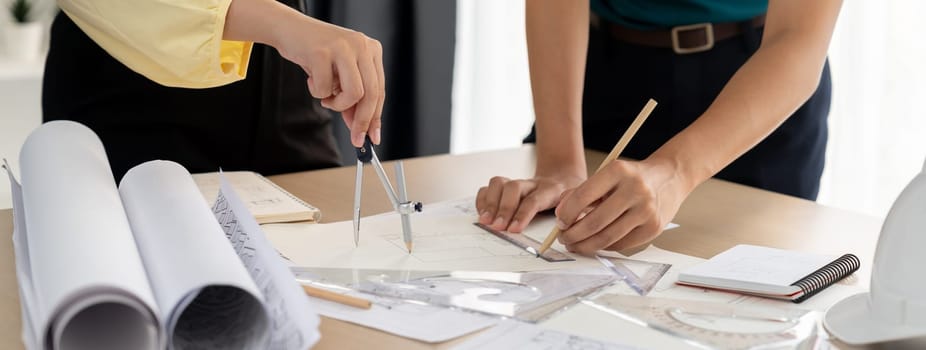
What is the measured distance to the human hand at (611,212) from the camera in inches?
41.7

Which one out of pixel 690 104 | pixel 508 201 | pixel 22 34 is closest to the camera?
pixel 508 201

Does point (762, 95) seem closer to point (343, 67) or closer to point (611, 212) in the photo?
point (611, 212)

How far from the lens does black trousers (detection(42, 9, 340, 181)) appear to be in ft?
4.66

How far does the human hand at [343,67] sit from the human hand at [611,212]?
0.22 m

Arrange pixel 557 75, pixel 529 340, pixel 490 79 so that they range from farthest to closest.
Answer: pixel 490 79 < pixel 557 75 < pixel 529 340

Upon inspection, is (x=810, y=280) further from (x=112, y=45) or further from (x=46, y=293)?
(x=112, y=45)

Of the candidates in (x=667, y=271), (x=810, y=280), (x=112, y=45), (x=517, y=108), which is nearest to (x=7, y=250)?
(x=112, y=45)

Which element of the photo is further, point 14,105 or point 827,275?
point 14,105

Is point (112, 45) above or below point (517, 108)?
above

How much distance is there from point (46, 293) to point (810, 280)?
0.67 meters

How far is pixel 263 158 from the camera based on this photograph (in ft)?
4.99

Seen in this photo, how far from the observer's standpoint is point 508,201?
3.90ft

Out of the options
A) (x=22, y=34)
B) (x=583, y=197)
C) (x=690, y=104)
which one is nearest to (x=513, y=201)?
(x=583, y=197)

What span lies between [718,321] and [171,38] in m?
0.65
